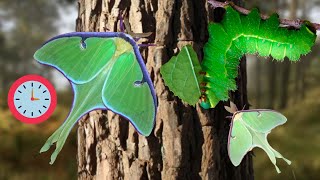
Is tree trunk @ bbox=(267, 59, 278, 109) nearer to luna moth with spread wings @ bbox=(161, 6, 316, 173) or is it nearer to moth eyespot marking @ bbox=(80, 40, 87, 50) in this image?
luna moth with spread wings @ bbox=(161, 6, 316, 173)

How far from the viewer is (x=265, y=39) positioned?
46.9 inches

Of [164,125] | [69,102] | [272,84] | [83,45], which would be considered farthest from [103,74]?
[272,84]

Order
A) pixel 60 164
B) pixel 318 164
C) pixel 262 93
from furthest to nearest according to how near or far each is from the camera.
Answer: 1. pixel 262 93
2. pixel 318 164
3. pixel 60 164

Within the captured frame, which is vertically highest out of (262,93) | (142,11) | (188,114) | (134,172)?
(142,11)

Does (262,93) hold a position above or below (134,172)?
below

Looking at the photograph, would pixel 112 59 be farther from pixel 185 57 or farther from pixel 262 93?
pixel 262 93

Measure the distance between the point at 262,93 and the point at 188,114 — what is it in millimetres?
8494

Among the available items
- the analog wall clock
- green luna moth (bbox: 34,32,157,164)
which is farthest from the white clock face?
green luna moth (bbox: 34,32,157,164)

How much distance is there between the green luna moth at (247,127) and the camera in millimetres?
1225

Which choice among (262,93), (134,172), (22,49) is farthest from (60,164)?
(22,49)

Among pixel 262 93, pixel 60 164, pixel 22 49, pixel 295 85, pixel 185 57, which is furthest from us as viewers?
pixel 22 49

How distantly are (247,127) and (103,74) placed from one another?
0.41 metres

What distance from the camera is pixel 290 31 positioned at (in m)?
1.18

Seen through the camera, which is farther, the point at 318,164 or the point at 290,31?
the point at 318,164
